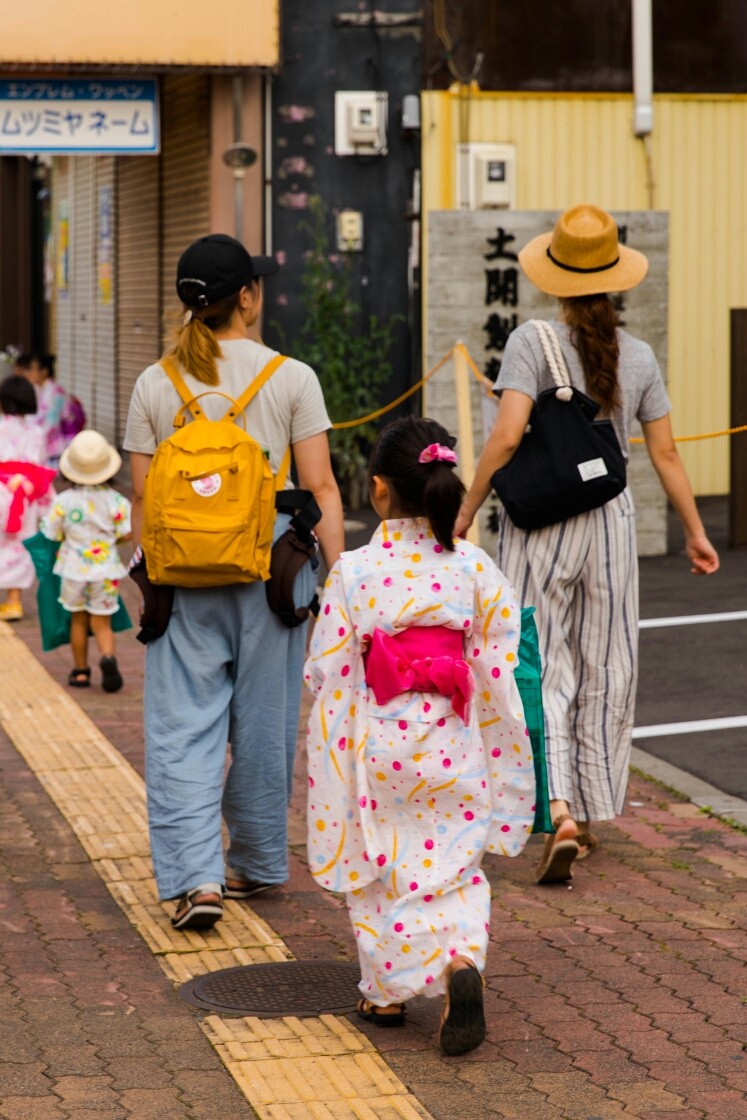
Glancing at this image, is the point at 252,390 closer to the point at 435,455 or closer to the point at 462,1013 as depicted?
the point at 435,455

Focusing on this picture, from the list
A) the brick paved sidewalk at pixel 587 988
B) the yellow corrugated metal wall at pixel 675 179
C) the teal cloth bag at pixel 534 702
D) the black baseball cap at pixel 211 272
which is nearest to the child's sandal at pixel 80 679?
the brick paved sidewalk at pixel 587 988

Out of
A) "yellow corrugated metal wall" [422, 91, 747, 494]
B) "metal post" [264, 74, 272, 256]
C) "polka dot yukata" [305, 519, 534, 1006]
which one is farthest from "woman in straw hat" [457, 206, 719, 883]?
"metal post" [264, 74, 272, 256]

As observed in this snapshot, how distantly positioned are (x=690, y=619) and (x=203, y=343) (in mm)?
5480

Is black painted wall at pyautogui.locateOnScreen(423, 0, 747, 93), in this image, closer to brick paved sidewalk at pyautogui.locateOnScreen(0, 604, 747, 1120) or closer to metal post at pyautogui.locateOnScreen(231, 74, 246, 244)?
metal post at pyautogui.locateOnScreen(231, 74, 246, 244)

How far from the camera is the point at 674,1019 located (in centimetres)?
402

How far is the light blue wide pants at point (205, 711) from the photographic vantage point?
181 inches

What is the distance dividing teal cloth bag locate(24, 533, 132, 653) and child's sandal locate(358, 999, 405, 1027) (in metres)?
4.50

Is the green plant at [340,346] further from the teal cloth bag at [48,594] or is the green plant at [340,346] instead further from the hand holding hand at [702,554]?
the hand holding hand at [702,554]

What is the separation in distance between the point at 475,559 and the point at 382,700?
0.40 metres

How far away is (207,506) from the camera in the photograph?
4395 mm

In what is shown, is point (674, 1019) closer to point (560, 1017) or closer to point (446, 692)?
point (560, 1017)

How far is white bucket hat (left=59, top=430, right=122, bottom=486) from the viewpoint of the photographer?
8.08 meters

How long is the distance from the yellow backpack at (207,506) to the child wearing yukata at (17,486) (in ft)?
19.2

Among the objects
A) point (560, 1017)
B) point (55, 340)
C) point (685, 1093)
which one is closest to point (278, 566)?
point (560, 1017)
